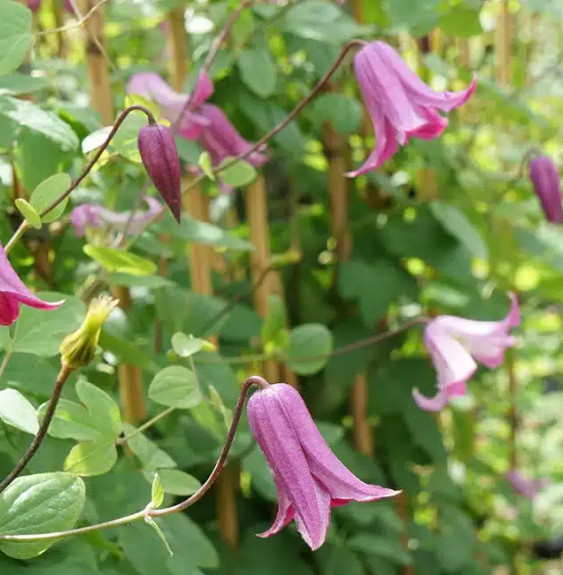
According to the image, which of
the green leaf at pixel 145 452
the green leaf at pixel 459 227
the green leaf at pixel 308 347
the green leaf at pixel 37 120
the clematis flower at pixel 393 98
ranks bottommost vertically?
the green leaf at pixel 459 227

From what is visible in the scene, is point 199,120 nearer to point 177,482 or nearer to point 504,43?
point 177,482

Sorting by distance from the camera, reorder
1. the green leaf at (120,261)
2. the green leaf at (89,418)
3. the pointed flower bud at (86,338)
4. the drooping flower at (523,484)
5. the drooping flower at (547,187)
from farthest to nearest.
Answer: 1. the drooping flower at (523,484)
2. the drooping flower at (547,187)
3. the green leaf at (120,261)
4. the green leaf at (89,418)
5. the pointed flower bud at (86,338)

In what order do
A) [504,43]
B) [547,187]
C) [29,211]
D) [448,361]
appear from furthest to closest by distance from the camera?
[504,43], [547,187], [448,361], [29,211]

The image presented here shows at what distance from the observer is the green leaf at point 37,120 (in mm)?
630

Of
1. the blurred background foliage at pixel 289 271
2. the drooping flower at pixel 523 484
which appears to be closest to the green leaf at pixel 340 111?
the blurred background foliage at pixel 289 271

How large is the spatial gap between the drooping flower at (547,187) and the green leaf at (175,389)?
1.89ft

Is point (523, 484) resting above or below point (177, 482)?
below

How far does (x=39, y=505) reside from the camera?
51 cm

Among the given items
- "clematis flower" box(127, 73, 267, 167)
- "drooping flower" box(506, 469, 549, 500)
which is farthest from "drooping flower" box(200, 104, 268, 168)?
"drooping flower" box(506, 469, 549, 500)

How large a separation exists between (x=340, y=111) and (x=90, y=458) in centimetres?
63

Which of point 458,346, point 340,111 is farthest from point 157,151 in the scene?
point 340,111

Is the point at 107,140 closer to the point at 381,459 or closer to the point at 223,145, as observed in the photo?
the point at 223,145

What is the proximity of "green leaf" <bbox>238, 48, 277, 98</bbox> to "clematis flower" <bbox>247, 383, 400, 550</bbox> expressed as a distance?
507 millimetres

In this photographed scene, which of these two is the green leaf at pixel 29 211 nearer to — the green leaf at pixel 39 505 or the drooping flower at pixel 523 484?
the green leaf at pixel 39 505
